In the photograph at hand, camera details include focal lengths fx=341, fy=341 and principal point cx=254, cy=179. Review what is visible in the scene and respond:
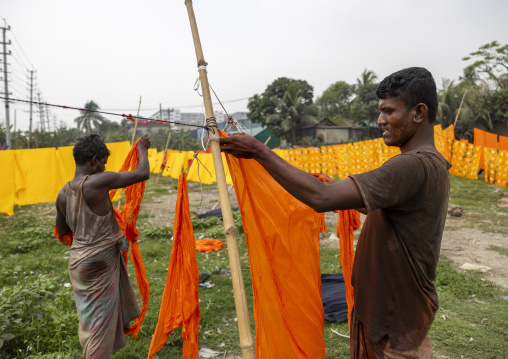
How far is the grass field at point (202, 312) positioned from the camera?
346 centimetres

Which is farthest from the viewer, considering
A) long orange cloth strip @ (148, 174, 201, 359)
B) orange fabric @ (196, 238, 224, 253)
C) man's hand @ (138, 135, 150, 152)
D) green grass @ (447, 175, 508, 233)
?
green grass @ (447, 175, 508, 233)

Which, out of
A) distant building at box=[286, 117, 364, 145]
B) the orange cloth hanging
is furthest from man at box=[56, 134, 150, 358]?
distant building at box=[286, 117, 364, 145]

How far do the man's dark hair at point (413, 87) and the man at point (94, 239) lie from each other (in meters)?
2.07

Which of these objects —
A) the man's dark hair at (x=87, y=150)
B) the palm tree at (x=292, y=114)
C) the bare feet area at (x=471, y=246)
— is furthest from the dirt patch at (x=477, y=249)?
the palm tree at (x=292, y=114)

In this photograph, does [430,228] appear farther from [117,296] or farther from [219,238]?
[219,238]

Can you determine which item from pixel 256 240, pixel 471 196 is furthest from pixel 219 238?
pixel 471 196

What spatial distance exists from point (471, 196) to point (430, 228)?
40.4ft

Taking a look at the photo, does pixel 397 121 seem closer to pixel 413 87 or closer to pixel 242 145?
pixel 413 87

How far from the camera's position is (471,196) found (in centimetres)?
1182

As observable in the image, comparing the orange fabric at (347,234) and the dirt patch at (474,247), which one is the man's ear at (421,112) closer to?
the orange fabric at (347,234)

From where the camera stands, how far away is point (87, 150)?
2.85 meters

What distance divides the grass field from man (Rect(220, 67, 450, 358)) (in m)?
2.18

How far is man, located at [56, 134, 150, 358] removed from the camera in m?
2.78

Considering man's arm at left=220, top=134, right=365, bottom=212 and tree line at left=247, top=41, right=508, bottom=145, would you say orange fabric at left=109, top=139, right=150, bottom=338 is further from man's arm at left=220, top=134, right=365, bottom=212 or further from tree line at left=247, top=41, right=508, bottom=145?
tree line at left=247, top=41, right=508, bottom=145
